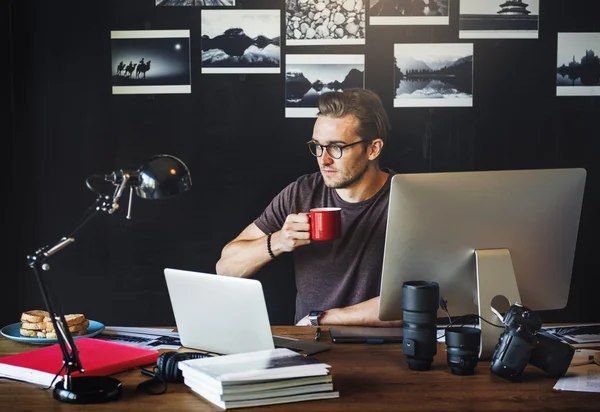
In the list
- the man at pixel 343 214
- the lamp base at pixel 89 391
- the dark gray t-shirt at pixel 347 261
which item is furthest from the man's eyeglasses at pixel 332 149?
the lamp base at pixel 89 391

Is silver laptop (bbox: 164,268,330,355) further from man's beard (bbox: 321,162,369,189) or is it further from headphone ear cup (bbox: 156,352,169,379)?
man's beard (bbox: 321,162,369,189)

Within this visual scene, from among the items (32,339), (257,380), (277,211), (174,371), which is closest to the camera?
(257,380)

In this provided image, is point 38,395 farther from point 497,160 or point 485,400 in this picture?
point 497,160

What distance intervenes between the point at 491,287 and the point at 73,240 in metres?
1.03

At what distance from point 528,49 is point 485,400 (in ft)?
6.98

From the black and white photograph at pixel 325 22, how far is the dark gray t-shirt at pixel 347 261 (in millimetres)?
692

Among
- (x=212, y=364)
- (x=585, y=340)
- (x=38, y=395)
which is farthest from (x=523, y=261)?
(x=38, y=395)

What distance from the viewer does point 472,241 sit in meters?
1.89

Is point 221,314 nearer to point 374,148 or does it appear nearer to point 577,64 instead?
point 374,148

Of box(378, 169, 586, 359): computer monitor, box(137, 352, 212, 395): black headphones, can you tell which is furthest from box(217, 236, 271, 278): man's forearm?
box(137, 352, 212, 395): black headphones

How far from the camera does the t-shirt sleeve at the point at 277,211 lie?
3107mm

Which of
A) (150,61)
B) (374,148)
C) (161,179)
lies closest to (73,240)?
(161,179)

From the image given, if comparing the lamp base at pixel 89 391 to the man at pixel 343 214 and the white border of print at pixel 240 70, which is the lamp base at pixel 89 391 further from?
the white border of print at pixel 240 70

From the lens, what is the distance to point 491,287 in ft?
6.22
